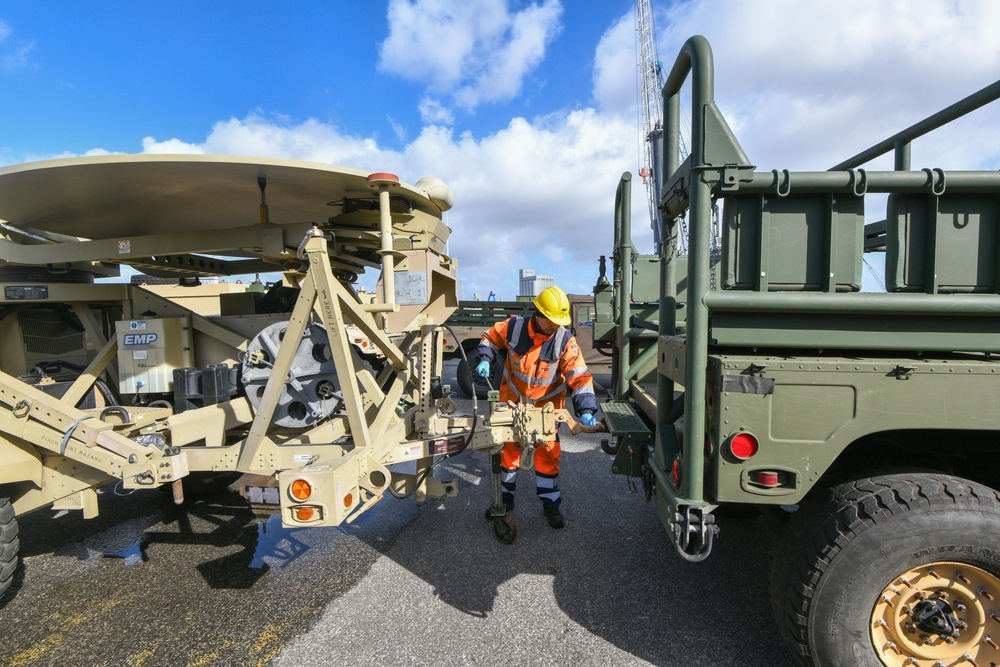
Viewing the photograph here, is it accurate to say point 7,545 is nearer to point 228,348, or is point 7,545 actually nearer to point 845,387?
point 228,348

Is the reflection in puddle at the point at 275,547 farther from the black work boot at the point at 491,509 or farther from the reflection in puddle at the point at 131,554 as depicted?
the black work boot at the point at 491,509

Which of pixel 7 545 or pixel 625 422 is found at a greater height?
pixel 625 422

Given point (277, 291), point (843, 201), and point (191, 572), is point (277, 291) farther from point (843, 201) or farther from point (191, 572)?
point (843, 201)

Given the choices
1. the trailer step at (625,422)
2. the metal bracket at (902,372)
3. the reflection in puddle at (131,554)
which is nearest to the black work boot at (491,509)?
the trailer step at (625,422)

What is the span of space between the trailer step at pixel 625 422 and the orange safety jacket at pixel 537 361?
253 millimetres

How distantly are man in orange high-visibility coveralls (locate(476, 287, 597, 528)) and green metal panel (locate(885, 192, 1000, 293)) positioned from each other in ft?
6.37

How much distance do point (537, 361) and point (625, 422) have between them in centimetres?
90

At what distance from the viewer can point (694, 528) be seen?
1.91 metres

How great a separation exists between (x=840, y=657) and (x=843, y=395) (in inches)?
40.7

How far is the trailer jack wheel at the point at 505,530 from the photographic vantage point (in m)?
3.41

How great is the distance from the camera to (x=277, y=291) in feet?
14.1

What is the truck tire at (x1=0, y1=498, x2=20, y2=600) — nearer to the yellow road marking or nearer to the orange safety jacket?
the yellow road marking

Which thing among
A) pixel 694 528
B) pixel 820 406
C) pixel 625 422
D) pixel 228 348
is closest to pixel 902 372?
pixel 820 406

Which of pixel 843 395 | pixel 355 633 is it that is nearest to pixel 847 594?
pixel 843 395
